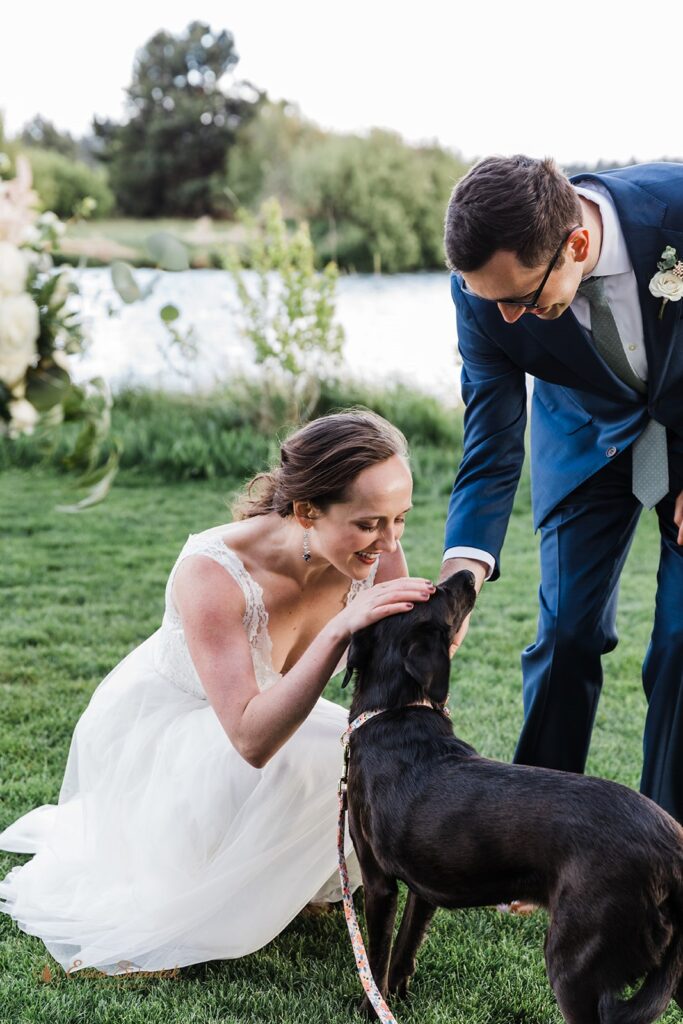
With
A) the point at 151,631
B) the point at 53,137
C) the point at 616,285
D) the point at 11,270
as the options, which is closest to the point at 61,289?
the point at 11,270

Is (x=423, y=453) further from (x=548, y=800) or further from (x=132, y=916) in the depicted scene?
(x=548, y=800)

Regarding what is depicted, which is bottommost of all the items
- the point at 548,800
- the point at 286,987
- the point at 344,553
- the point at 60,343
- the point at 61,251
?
the point at 286,987

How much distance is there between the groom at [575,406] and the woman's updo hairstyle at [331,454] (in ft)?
1.36

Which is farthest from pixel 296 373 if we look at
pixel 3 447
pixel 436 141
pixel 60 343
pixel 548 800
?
pixel 60 343

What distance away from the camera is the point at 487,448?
10.2 feet

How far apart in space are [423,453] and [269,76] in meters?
8.98

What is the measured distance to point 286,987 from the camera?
2721 mm

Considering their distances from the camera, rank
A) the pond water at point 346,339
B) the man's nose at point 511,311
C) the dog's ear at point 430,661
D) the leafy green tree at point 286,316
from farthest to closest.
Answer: the pond water at point 346,339
the leafy green tree at point 286,316
the man's nose at point 511,311
the dog's ear at point 430,661

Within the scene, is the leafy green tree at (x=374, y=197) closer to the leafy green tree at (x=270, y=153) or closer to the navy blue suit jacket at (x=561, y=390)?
the leafy green tree at (x=270, y=153)

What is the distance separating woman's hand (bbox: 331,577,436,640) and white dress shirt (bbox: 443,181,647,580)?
91 centimetres

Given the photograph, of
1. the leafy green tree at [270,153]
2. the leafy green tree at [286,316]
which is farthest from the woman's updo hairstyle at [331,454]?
the leafy green tree at [270,153]

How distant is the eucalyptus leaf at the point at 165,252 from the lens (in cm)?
107

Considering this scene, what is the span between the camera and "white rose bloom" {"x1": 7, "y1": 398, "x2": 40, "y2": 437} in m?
1.13

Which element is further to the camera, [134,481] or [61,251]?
[134,481]
